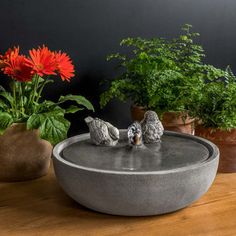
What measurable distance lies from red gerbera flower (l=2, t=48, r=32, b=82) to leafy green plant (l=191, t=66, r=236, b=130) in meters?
0.48

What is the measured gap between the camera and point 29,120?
103cm

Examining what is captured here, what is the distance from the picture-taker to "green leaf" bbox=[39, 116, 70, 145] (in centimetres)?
101

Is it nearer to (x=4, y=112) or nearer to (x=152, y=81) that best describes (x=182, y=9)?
(x=152, y=81)

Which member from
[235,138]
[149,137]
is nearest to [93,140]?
[149,137]

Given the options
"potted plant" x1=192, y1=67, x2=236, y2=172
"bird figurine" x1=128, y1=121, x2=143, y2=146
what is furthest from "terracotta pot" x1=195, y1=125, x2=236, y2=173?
"bird figurine" x1=128, y1=121, x2=143, y2=146

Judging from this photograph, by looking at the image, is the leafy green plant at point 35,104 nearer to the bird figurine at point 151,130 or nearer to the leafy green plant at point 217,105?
the bird figurine at point 151,130

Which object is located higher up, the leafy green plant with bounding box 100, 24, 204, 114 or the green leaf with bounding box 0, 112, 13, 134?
the leafy green plant with bounding box 100, 24, 204, 114

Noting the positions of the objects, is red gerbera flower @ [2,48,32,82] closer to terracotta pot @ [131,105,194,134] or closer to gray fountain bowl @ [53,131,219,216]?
gray fountain bowl @ [53,131,219,216]

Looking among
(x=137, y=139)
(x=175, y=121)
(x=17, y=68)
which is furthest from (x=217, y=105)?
(x=17, y=68)

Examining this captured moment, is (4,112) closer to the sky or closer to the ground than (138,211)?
closer to the sky

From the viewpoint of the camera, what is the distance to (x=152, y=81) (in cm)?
118

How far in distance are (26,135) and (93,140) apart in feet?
0.62

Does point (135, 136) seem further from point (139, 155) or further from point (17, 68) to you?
point (17, 68)

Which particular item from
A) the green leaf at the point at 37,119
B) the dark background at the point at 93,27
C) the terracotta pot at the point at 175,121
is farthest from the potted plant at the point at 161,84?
the green leaf at the point at 37,119
